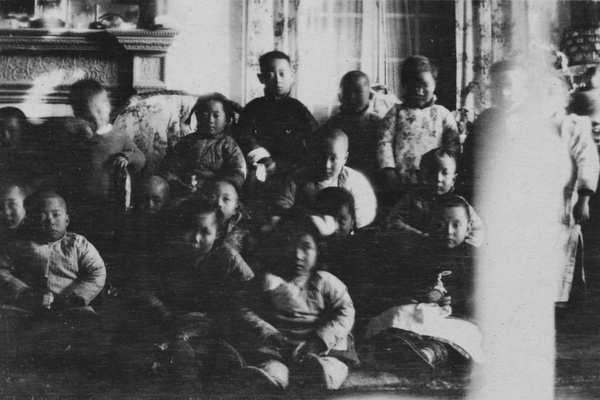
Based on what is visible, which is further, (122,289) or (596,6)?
(596,6)

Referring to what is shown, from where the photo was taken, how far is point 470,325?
5848 mm

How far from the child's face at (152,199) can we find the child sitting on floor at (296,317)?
0.84 m

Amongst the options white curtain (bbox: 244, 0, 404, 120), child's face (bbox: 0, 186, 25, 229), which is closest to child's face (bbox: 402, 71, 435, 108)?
white curtain (bbox: 244, 0, 404, 120)

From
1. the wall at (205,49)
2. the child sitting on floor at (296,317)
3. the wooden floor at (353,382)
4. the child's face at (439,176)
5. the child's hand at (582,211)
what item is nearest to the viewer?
the wooden floor at (353,382)

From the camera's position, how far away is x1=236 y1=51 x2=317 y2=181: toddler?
229 inches

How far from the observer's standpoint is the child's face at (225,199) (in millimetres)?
5758

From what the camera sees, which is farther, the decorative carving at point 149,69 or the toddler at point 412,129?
the toddler at point 412,129

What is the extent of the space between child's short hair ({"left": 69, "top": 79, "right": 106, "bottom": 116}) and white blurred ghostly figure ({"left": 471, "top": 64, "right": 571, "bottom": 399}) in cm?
288

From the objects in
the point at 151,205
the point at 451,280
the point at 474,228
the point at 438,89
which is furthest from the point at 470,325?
the point at 151,205

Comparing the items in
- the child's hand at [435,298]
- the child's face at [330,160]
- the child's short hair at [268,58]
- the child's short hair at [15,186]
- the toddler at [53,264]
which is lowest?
the child's hand at [435,298]

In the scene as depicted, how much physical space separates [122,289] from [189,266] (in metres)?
0.51

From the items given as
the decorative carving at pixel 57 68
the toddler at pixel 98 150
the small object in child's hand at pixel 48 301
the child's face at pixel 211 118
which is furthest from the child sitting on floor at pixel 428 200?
the small object in child's hand at pixel 48 301

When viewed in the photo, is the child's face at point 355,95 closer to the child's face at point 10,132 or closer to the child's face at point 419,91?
→ the child's face at point 419,91

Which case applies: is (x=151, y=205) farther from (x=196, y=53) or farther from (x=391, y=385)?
(x=391, y=385)
